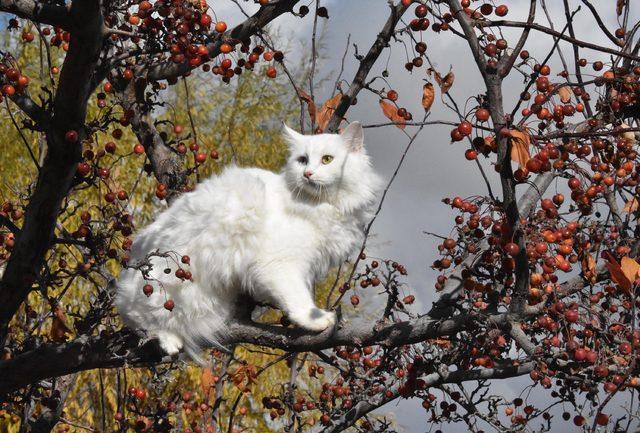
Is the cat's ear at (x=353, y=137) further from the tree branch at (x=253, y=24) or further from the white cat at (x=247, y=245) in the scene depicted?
the tree branch at (x=253, y=24)

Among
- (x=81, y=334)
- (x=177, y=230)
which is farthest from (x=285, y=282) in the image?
(x=81, y=334)

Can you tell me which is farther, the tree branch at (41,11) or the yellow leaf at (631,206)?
the yellow leaf at (631,206)

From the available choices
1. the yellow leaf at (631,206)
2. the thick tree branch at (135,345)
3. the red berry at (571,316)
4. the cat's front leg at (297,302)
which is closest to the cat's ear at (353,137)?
the cat's front leg at (297,302)

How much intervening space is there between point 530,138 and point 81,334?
2300 mm

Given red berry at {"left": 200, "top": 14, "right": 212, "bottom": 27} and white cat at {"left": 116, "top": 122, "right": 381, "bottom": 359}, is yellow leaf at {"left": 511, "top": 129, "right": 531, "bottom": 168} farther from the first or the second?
red berry at {"left": 200, "top": 14, "right": 212, "bottom": 27}

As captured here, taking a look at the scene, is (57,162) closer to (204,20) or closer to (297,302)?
(204,20)

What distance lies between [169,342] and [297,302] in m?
0.65

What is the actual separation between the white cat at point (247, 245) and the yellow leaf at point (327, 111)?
434 mm

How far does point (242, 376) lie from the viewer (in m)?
4.52

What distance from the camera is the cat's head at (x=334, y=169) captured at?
384cm

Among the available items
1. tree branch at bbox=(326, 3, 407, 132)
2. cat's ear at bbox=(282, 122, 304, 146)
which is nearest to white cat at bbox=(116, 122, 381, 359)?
cat's ear at bbox=(282, 122, 304, 146)

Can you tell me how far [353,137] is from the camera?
4023 millimetres

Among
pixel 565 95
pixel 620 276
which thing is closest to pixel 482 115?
pixel 620 276

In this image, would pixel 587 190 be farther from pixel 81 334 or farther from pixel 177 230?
pixel 81 334
